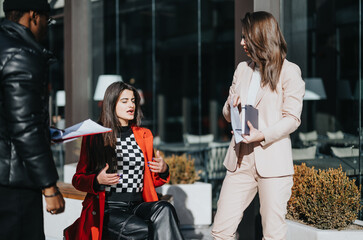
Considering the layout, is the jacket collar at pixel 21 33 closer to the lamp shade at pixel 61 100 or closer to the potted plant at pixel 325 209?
the potted plant at pixel 325 209

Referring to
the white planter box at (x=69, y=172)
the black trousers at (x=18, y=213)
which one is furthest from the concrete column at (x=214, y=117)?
the black trousers at (x=18, y=213)

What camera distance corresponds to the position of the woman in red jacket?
121 inches

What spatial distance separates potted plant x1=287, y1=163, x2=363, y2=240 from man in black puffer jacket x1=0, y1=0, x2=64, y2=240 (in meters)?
2.28

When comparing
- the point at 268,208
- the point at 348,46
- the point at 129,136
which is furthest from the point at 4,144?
the point at 348,46

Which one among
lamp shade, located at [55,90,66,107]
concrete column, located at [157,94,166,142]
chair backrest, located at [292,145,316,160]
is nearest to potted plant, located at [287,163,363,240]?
chair backrest, located at [292,145,316,160]

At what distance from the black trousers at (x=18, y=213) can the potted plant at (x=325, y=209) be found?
7.53 feet

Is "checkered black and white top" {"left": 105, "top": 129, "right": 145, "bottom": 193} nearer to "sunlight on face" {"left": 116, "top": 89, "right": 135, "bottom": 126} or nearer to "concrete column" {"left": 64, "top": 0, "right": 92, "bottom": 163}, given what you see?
"sunlight on face" {"left": 116, "top": 89, "right": 135, "bottom": 126}

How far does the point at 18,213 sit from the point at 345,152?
3.85 metres

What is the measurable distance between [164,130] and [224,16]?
4.51 meters

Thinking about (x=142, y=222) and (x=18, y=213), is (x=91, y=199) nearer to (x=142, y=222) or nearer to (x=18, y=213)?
(x=142, y=222)

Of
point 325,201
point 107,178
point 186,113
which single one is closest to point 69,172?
point 107,178

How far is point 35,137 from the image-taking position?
2.10 meters

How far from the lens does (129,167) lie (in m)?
3.41

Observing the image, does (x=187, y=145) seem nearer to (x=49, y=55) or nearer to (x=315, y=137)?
(x=315, y=137)
